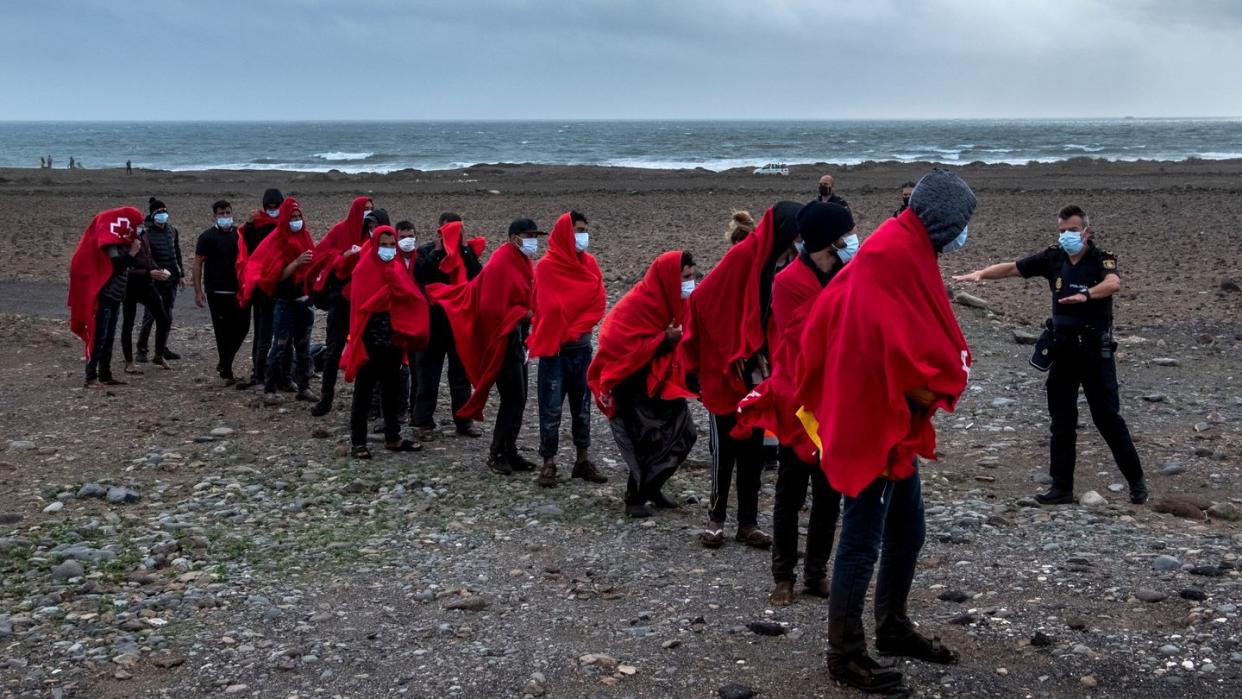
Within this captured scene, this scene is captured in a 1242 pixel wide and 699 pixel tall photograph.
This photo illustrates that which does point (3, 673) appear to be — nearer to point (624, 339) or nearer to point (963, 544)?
point (624, 339)

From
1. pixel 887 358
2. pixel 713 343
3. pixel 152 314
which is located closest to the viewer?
pixel 887 358

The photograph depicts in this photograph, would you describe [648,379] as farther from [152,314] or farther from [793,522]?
[152,314]

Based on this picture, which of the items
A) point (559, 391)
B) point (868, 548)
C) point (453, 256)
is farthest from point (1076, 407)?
point (453, 256)

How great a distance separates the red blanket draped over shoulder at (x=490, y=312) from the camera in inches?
363

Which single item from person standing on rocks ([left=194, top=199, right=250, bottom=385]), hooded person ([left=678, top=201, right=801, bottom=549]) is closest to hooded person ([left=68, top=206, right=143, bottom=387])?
person standing on rocks ([left=194, top=199, right=250, bottom=385])

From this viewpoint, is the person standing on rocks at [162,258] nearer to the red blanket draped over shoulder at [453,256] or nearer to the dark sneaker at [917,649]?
the red blanket draped over shoulder at [453,256]

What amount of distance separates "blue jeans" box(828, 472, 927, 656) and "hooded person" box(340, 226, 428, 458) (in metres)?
5.20

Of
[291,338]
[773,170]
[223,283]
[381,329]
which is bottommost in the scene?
[291,338]

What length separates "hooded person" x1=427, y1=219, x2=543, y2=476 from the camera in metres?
9.16

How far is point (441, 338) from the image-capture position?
1020 cm

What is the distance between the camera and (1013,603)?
5938mm

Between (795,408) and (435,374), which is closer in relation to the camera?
(795,408)

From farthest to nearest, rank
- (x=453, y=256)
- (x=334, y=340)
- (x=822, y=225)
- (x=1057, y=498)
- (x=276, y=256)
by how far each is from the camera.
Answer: (x=276, y=256)
(x=334, y=340)
(x=453, y=256)
(x=1057, y=498)
(x=822, y=225)

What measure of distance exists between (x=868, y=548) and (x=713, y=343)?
239 centimetres
